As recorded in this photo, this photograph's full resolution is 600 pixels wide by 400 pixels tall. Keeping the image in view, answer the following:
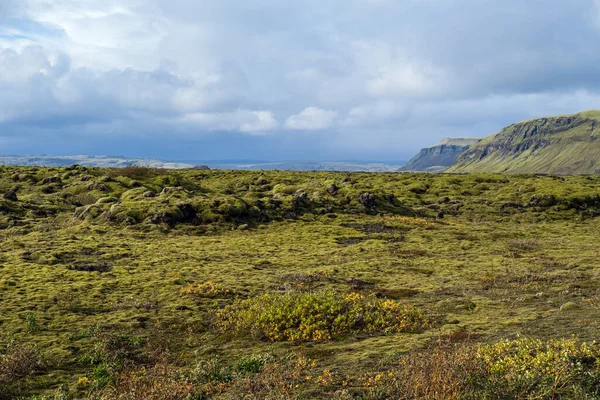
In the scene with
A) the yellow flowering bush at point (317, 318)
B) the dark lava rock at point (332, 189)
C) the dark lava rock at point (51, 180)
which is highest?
the dark lava rock at point (51, 180)

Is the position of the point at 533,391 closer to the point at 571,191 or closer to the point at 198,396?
the point at 198,396

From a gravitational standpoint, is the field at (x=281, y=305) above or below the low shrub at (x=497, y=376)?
below

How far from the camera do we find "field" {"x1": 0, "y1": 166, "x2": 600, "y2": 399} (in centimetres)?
1270

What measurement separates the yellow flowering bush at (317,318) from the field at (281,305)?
9 cm

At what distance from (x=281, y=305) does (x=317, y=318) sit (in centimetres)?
224

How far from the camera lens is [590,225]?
222 feet

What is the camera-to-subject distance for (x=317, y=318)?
20328 mm

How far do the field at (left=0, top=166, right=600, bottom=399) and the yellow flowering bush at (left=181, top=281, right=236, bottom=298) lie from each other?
0.13m

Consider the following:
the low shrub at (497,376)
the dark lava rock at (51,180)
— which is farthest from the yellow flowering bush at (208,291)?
the dark lava rock at (51,180)

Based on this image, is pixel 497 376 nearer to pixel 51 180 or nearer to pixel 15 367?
pixel 15 367

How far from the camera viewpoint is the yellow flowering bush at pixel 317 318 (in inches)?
764

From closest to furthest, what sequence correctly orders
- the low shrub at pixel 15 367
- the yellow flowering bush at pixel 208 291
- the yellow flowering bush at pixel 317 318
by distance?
the low shrub at pixel 15 367 < the yellow flowering bush at pixel 317 318 < the yellow flowering bush at pixel 208 291

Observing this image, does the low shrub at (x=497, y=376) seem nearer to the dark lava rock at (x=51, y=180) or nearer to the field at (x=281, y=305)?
the field at (x=281, y=305)

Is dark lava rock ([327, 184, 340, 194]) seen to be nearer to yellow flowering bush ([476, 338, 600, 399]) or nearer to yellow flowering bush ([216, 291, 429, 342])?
yellow flowering bush ([216, 291, 429, 342])
